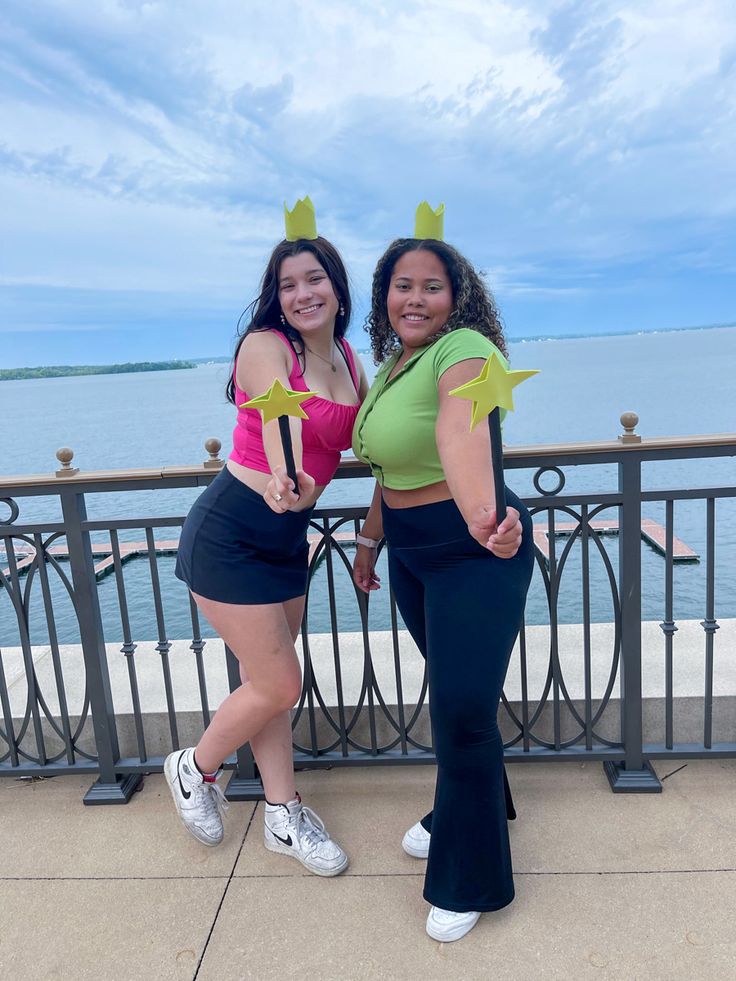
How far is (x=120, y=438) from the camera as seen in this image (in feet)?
119

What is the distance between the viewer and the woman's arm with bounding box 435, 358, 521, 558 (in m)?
1.39

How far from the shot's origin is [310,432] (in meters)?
1.74

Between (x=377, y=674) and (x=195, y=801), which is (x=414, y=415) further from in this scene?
(x=377, y=674)

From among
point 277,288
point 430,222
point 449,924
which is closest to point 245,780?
point 449,924

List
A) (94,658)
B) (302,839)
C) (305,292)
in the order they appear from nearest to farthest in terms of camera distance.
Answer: (305,292)
(302,839)
(94,658)

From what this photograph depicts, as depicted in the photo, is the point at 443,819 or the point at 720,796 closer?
the point at 443,819

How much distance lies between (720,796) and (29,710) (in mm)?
2297

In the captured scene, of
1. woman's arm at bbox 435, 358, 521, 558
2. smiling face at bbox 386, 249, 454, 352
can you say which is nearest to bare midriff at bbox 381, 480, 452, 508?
woman's arm at bbox 435, 358, 521, 558

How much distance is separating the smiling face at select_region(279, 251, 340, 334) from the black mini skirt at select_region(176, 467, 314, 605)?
0.45 metres

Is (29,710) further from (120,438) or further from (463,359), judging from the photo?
(120,438)

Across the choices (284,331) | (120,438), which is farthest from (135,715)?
(120,438)

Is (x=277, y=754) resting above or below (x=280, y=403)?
below

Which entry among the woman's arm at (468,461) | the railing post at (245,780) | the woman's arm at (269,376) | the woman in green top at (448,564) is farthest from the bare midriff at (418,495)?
the railing post at (245,780)

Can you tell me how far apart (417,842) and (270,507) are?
1074 mm
